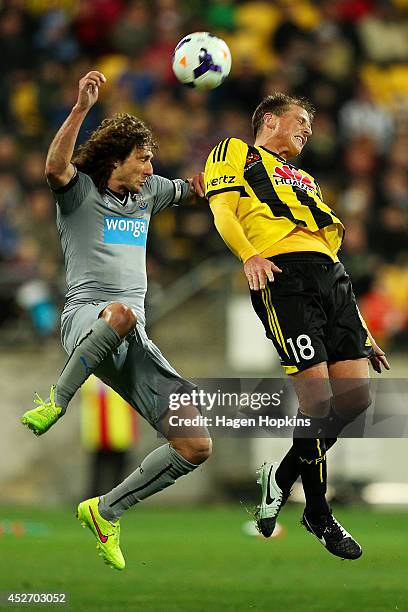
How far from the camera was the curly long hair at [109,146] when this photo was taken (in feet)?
24.1

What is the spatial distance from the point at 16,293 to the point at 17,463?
1859mm

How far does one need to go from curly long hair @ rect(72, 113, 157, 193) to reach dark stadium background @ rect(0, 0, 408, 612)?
16.3ft

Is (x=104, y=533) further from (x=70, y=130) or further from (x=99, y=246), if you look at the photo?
(x=70, y=130)

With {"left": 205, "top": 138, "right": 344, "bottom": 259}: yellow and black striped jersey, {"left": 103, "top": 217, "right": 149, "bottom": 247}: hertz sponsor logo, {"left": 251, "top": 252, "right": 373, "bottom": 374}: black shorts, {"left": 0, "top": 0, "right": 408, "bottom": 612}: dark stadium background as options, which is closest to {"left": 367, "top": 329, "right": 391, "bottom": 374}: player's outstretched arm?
{"left": 251, "top": 252, "right": 373, "bottom": 374}: black shorts

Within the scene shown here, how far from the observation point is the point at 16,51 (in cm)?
1579

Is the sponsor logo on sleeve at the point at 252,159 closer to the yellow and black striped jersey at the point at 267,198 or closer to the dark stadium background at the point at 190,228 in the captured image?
the yellow and black striped jersey at the point at 267,198

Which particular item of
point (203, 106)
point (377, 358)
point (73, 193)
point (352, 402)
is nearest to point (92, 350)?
point (73, 193)

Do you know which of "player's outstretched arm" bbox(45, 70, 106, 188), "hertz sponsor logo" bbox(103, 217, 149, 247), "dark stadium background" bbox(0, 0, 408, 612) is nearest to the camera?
"player's outstretched arm" bbox(45, 70, 106, 188)

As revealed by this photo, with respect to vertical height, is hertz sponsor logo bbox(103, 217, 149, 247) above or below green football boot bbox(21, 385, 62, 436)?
above

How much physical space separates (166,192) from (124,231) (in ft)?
1.52

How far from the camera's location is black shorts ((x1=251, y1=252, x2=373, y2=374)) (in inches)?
279

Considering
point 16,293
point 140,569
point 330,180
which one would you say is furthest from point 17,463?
point 140,569

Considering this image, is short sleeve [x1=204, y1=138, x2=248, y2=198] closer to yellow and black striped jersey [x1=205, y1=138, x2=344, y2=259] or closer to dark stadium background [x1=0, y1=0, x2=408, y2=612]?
yellow and black striped jersey [x1=205, y1=138, x2=344, y2=259]

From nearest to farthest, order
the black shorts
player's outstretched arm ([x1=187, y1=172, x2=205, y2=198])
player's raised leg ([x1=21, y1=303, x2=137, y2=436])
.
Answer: player's raised leg ([x1=21, y1=303, x2=137, y2=436]) < the black shorts < player's outstretched arm ([x1=187, y1=172, x2=205, y2=198])
